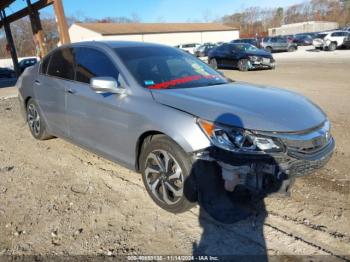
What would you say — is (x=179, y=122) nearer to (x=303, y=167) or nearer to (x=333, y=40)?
(x=303, y=167)

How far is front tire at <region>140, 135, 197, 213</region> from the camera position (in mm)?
3279

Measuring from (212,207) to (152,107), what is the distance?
113 centimetres

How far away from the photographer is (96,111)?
13.8 feet

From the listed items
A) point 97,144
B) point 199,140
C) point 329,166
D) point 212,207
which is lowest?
point 329,166

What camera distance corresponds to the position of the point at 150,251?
302cm

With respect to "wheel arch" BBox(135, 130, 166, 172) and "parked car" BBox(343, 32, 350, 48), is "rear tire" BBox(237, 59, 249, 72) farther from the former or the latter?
"parked car" BBox(343, 32, 350, 48)

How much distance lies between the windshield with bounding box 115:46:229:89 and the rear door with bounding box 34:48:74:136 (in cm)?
98

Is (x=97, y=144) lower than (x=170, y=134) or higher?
lower

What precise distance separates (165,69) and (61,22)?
9.02 metres

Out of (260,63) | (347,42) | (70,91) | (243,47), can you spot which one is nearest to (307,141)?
(70,91)

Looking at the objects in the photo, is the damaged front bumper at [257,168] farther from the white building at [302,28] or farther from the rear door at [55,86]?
the white building at [302,28]

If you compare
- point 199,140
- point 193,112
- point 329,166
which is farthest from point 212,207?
point 329,166

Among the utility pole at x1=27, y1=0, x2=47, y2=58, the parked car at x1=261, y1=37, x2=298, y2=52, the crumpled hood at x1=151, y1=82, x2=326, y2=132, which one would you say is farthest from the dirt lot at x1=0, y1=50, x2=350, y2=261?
the parked car at x1=261, y1=37, x2=298, y2=52

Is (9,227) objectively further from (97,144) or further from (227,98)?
(227,98)
